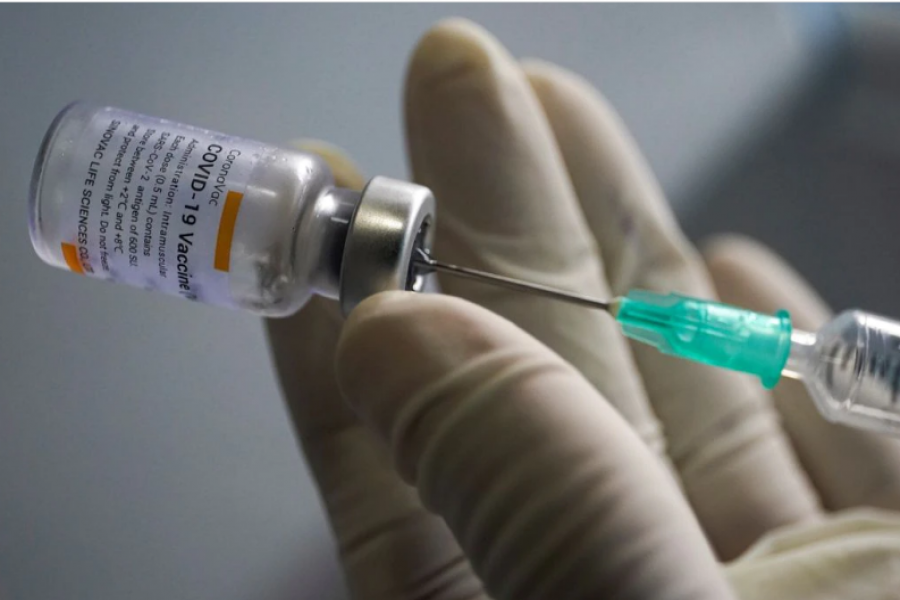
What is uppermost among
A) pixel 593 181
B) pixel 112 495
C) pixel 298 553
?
pixel 593 181

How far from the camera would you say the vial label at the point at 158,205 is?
541mm

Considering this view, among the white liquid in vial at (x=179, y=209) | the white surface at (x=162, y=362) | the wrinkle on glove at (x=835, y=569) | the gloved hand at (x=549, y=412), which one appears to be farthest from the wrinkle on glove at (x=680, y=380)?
the white liquid in vial at (x=179, y=209)

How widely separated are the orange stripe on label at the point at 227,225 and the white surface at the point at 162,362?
0.24 metres

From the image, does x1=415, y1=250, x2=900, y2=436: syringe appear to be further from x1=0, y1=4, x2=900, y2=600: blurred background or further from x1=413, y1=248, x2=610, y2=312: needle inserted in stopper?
x1=0, y1=4, x2=900, y2=600: blurred background

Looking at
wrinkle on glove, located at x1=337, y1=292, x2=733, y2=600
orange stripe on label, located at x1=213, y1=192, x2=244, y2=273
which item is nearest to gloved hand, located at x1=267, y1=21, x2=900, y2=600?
wrinkle on glove, located at x1=337, y1=292, x2=733, y2=600

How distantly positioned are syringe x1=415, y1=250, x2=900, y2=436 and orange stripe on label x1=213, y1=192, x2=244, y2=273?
0.48 feet

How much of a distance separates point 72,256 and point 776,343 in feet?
1.85

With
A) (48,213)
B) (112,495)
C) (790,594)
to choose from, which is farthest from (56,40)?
(790,594)

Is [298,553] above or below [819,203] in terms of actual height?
below

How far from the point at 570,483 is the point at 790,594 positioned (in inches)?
11.3

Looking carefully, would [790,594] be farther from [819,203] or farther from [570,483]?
[819,203]

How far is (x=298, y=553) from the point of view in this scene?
30.0 inches

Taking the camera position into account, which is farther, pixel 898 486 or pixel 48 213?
pixel 898 486

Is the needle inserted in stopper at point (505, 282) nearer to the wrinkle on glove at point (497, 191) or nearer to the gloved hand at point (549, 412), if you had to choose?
the gloved hand at point (549, 412)
